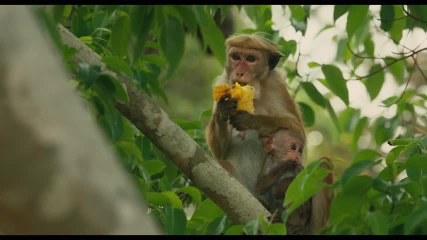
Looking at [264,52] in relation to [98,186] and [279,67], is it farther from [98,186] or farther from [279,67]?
[98,186]

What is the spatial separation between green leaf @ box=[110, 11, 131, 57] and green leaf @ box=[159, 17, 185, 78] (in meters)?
0.37

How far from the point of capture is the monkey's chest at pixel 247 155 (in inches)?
344

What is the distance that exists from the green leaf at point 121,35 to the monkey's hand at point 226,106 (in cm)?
329

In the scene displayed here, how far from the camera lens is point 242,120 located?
26.7 feet

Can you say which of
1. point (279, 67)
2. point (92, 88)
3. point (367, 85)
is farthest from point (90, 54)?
point (279, 67)

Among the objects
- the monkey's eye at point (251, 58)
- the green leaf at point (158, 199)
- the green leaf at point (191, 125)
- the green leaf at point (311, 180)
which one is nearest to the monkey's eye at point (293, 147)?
the green leaf at point (191, 125)

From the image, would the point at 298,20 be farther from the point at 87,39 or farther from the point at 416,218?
the point at 416,218

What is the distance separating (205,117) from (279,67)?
1529 millimetres

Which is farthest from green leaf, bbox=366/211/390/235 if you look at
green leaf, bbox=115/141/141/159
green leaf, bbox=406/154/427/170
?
green leaf, bbox=115/141/141/159

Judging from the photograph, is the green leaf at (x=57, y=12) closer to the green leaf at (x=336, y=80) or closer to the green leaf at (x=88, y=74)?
the green leaf at (x=88, y=74)

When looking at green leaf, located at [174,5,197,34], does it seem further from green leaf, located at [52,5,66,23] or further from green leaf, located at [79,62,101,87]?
green leaf, located at [52,5,66,23]

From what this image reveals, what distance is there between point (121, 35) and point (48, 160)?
2.60 meters

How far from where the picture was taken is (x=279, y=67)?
9445mm

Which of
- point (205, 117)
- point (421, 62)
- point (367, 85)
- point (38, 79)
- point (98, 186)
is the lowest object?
point (421, 62)
